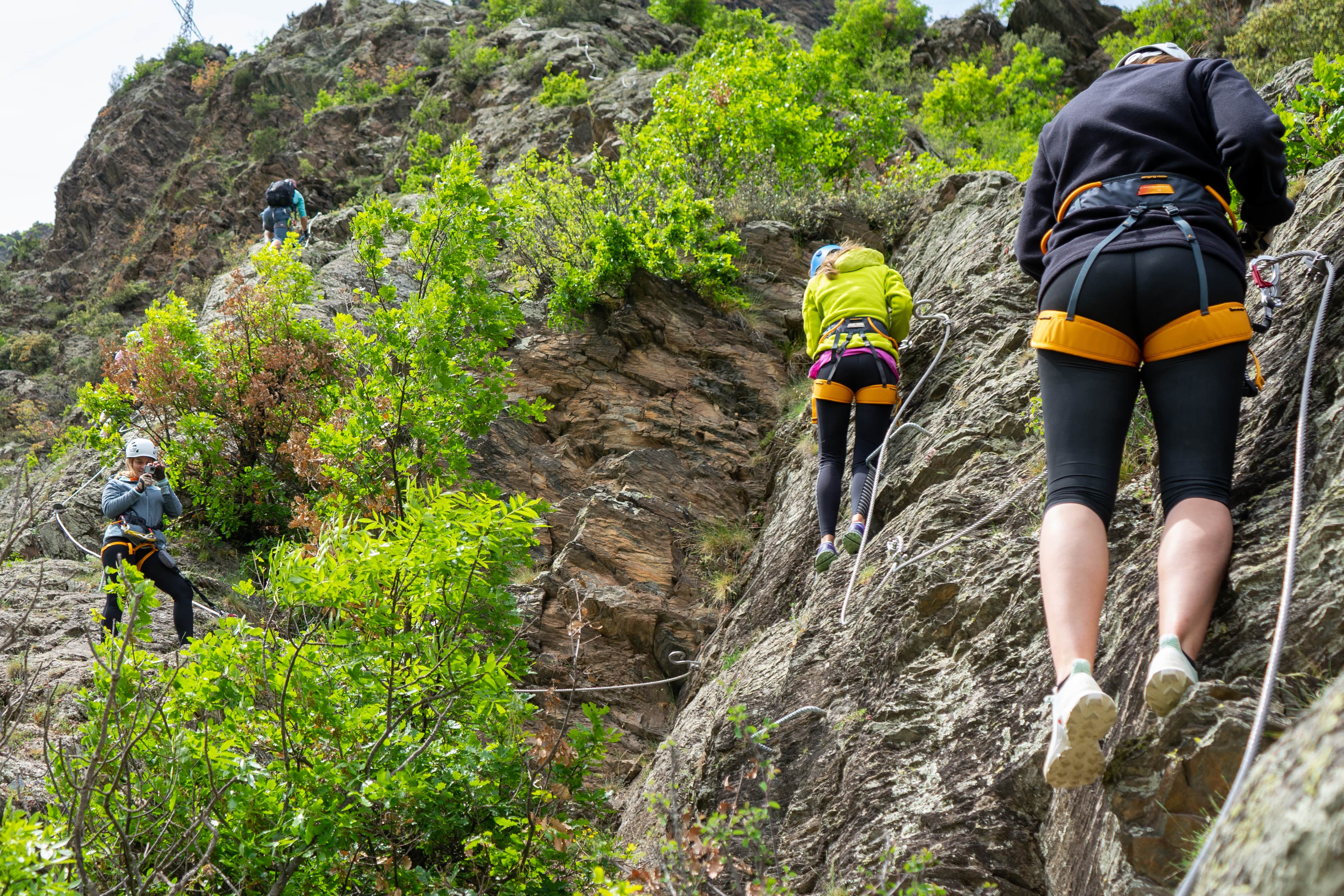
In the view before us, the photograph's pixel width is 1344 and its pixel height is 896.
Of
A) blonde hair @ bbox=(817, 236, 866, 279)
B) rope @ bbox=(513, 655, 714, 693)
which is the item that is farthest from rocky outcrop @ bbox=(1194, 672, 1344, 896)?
blonde hair @ bbox=(817, 236, 866, 279)

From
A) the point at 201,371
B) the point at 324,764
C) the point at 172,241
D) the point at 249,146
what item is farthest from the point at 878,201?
the point at 249,146

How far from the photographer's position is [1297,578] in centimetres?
250

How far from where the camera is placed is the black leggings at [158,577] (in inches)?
277

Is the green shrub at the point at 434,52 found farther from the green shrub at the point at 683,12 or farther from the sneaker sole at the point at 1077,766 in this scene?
the sneaker sole at the point at 1077,766

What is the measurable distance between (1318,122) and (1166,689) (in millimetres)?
4079

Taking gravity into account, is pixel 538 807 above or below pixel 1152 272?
below

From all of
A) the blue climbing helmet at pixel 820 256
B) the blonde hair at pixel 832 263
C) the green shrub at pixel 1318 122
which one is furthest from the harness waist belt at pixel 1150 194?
the blue climbing helmet at pixel 820 256

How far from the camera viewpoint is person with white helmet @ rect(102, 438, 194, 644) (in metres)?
7.07

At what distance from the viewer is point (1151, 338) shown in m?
2.76

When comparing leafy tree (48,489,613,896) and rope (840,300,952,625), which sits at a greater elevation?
rope (840,300,952,625)

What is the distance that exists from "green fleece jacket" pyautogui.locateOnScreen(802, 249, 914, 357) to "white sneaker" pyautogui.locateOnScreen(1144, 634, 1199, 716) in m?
3.65

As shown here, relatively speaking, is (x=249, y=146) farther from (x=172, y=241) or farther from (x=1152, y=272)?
(x=1152, y=272)

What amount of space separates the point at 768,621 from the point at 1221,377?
389 cm

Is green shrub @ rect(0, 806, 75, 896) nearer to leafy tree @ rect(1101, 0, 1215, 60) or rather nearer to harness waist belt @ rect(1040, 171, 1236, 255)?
harness waist belt @ rect(1040, 171, 1236, 255)
